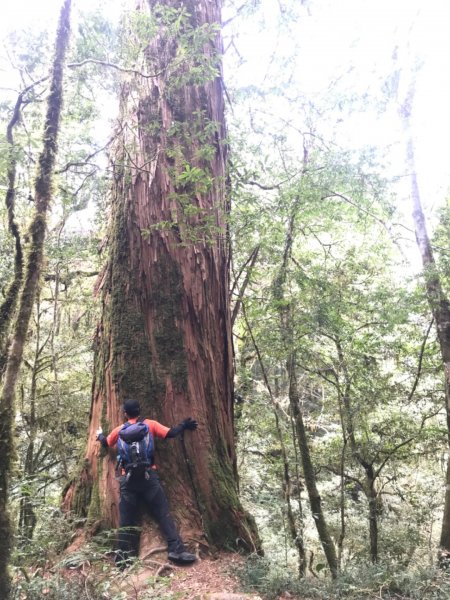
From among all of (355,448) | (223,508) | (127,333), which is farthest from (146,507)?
(355,448)

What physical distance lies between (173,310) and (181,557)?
2.55 m

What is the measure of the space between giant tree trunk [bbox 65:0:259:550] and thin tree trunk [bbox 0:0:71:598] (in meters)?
0.89

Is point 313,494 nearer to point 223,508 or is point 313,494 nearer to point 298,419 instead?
point 298,419

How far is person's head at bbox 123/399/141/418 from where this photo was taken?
183 inches

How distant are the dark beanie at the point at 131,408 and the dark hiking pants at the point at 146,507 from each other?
626 millimetres

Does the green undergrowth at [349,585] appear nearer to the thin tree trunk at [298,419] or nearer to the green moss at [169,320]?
the green moss at [169,320]

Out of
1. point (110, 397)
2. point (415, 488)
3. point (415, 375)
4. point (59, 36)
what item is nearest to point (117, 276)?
point (110, 397)

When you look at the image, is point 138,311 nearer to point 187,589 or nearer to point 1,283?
point 187,589

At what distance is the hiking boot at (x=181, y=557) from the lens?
4121mm

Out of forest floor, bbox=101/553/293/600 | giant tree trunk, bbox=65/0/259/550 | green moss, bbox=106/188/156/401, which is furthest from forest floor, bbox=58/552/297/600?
green moss, bbox=106/188/156/401

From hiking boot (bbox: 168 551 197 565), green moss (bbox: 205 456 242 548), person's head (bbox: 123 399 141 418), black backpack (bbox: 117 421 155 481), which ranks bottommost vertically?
hiking boot (bbox: 168 551 197 565)

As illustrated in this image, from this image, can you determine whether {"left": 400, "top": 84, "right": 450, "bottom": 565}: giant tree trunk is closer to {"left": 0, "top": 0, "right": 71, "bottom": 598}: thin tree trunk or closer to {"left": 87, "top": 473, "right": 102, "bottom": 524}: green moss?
{"left": 87, "top": 473, "right": 102, "bottom": 524}: green moss

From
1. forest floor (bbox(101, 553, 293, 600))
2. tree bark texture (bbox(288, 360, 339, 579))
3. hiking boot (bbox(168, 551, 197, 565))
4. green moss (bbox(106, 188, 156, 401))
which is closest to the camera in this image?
forest floor (bbox(101, 553, 293, 600))

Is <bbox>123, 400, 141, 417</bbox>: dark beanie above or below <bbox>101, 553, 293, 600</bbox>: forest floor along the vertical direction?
above
